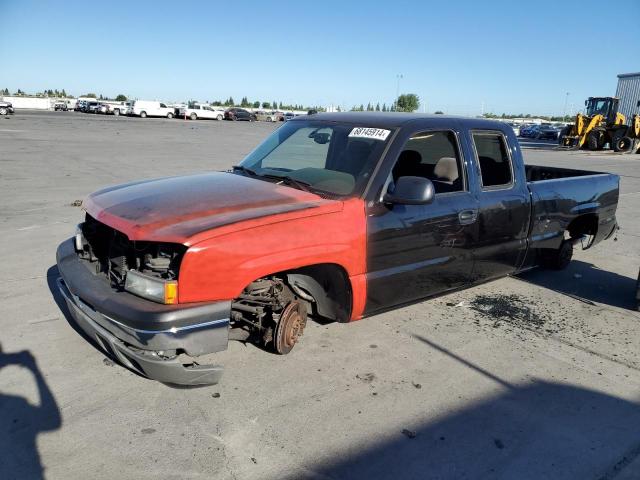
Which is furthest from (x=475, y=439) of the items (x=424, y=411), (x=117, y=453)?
(x=117, y=453)

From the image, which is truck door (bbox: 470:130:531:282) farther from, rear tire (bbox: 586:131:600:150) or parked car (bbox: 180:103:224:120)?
parked car (bbox: 180:103:224:120)

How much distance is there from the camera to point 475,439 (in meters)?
2.83

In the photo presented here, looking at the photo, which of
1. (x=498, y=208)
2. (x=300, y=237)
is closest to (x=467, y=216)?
(x=498, y=208)

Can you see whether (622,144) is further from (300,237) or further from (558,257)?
(300,237)

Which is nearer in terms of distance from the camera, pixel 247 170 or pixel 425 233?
pixel 425 233

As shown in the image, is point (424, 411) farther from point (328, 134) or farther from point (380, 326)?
point (328, 134)

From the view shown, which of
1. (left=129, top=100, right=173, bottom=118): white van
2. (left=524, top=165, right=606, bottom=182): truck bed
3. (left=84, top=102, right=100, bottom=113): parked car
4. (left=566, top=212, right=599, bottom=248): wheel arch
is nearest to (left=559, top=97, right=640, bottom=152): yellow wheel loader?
(left=524, top=165, right=606, bottom=182): truck bed

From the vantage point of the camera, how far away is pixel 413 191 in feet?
11.3

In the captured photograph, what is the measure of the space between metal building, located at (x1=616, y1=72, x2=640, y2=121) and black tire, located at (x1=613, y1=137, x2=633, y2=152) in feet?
56.8

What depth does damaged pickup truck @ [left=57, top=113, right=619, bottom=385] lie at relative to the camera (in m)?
2.81

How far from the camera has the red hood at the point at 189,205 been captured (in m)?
2.87

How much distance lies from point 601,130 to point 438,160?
100ft

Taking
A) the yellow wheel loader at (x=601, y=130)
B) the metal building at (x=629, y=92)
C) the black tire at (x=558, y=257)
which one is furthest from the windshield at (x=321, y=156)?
the metal building at (x=629, y=92)

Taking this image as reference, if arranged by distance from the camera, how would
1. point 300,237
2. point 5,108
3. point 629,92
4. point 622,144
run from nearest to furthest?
point 300,237 → point 622,144 → point 5,108 → point 629,92
